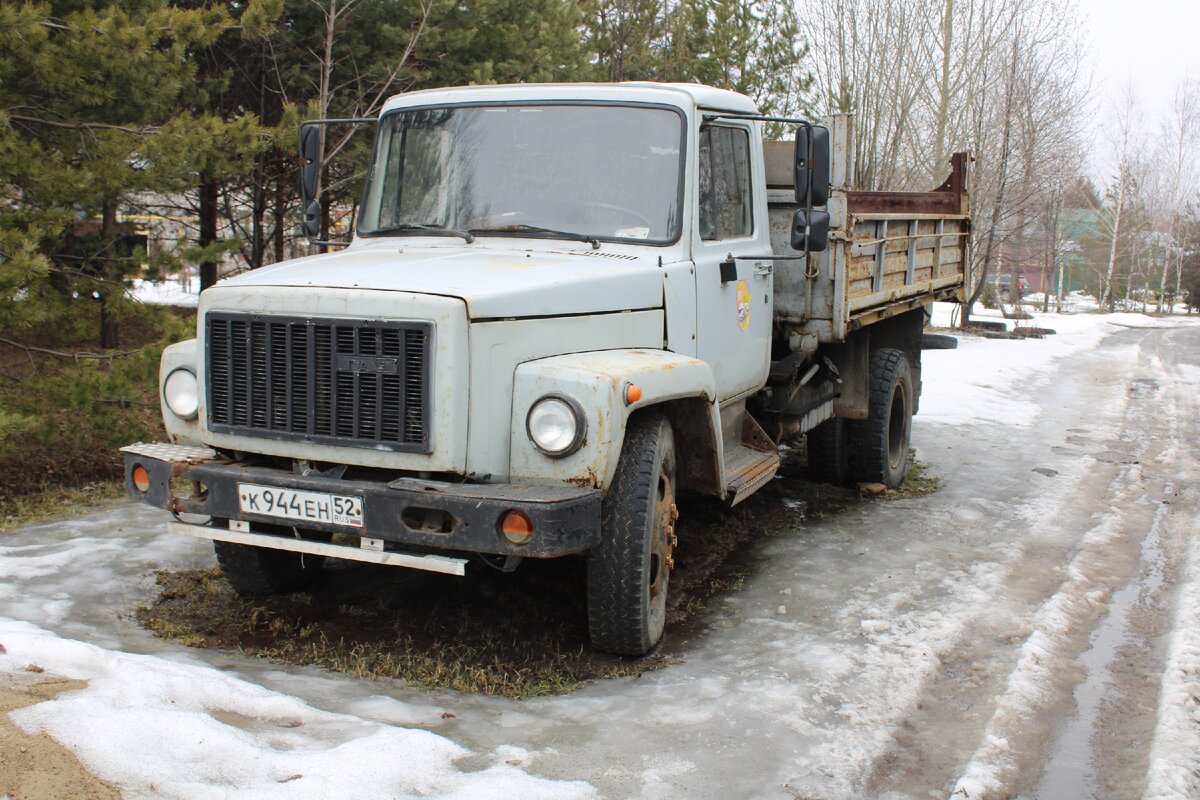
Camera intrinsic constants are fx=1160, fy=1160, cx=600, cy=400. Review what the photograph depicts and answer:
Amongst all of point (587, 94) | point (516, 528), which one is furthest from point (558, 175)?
point (516, 528)

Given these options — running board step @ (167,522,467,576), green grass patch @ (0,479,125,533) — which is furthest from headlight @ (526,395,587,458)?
green grass patch @ (0,479,125,533)

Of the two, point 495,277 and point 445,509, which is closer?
point 445,509

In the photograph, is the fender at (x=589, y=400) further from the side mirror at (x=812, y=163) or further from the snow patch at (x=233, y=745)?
the side mirror at (x=812, y=163)

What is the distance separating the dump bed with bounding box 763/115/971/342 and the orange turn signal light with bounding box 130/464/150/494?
12.4 ft

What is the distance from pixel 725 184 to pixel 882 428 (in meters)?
2.97

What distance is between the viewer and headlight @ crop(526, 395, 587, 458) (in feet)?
14.3

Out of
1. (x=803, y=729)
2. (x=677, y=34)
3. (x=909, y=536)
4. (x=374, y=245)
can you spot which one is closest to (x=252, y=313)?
(x=374, y=245)

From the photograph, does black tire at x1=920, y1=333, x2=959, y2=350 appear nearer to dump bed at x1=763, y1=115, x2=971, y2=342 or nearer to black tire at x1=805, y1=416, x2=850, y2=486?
dump bed at x1=763, y1=115, x2=971, y2=342

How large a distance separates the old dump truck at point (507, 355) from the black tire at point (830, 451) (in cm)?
192

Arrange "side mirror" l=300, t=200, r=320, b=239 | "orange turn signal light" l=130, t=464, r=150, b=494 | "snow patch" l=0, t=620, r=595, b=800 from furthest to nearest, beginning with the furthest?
1. "side mirror" l=300, t=200, r=320, b=239
2. "orange turn signal light" l=130, t=464, r=150, b=494
3. "snow patch" l=0, t=620, r=595, b=800

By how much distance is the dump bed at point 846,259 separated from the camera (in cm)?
698

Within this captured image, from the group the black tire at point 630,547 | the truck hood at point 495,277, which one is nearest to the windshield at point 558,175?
the truck hood at point 495,277

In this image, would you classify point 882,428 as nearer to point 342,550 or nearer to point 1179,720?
point 1179,720

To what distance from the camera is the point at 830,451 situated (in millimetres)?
8531
